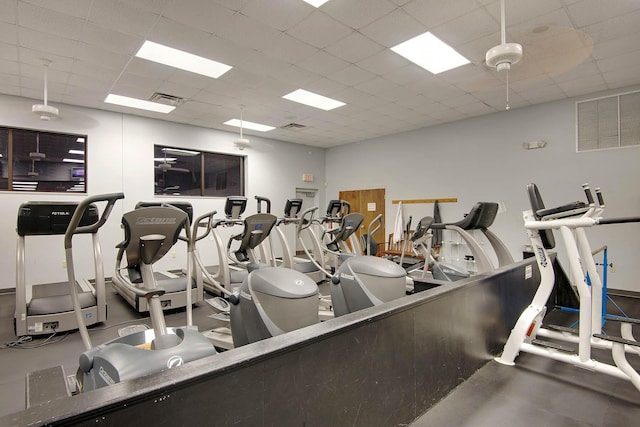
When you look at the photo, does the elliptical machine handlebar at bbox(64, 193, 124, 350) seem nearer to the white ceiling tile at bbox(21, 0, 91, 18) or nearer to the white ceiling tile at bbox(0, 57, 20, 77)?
the white ceiling tile at bbox(21, 0, 91, 18)

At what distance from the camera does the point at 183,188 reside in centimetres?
736

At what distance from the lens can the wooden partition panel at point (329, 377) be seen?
852 mm

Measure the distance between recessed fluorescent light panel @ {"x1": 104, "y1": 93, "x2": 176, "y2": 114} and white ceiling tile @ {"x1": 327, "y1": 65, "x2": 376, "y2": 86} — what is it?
125 inches

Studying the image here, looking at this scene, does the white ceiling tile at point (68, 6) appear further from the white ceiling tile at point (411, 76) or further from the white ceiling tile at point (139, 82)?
the white ceiling tile at point (411, 76)

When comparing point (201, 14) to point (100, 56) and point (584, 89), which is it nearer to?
point (100, 56)

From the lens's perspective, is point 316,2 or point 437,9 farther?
point 437,9

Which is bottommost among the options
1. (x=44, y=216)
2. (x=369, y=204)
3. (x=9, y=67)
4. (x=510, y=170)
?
(x=44, y=216)

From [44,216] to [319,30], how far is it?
11.2ft

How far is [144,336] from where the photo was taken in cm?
184

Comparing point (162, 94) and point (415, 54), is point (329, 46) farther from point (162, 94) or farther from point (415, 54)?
point (162, 94)

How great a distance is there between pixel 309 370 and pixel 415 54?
4.01 m

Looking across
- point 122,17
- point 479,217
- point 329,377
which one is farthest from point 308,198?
point 329,377

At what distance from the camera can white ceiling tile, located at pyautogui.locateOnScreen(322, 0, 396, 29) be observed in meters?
3.06

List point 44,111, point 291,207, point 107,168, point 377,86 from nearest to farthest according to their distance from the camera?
point 44,111 < point 377,86 < point 291,207 < point 107,168
